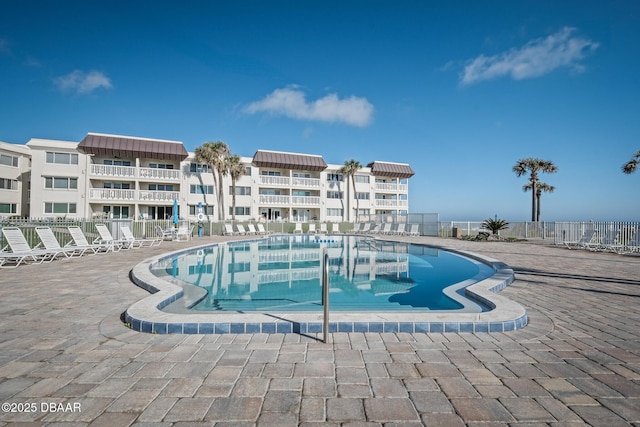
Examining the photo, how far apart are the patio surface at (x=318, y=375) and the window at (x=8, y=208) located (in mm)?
30715

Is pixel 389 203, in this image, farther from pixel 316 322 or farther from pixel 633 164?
pixel 316 322

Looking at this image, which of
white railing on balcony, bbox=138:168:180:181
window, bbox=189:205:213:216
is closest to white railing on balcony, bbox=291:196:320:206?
window, bbox=189:205:213:216

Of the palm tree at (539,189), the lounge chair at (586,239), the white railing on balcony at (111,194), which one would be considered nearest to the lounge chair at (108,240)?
the white railing on balcony at (111,194)

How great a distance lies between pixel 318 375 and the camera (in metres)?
2.60

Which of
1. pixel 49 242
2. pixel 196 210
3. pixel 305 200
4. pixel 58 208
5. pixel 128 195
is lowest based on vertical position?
pixel 49 242

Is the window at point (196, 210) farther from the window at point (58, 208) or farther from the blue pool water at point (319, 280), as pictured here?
the blue pool water at point (319, 280)

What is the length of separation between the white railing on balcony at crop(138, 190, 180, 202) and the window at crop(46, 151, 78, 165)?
546 centimetres

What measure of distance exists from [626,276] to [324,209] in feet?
93.7

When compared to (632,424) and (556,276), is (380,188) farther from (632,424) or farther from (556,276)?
(632,424)

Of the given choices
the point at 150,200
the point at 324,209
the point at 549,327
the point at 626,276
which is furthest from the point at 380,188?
the point at 549,327

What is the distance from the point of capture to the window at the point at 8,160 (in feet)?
85.4

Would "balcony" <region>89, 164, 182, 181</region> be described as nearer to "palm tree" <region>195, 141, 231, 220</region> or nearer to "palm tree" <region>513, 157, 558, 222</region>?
"palm tree" <region>195, 141, 231, 220</region>

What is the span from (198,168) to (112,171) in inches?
274


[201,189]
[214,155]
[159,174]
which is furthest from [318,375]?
[201,189]
